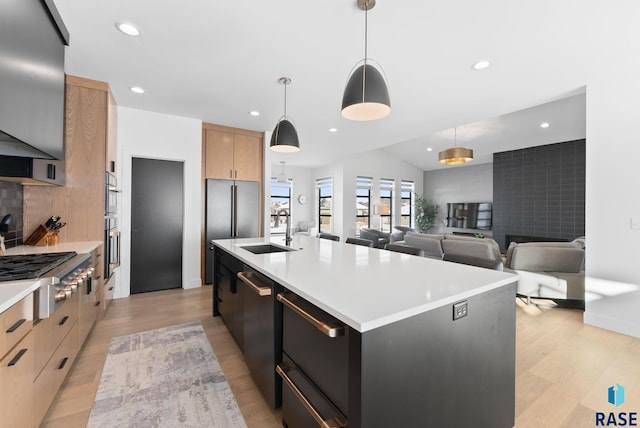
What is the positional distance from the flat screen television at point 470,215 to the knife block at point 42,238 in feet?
30.6

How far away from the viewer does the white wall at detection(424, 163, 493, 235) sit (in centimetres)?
850

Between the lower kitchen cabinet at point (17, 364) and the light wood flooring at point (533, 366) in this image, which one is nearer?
the lower kitchen cabinet at point (17, 364)

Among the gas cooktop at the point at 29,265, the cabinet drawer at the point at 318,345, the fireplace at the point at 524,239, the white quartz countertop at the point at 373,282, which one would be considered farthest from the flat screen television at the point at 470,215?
the gas cooktop at the point at 29,265

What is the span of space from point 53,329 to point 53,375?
27 cm

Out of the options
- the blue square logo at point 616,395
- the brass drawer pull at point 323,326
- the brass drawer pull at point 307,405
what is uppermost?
the brass drawer pull at point 323,326

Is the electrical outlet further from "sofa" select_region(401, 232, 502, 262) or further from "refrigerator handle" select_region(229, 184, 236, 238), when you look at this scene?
"refrigerator handle" select_region(229, 184, 236, 238)

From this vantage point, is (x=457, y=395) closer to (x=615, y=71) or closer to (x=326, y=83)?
(x=326, y=83)

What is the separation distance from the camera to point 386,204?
31.6 feet

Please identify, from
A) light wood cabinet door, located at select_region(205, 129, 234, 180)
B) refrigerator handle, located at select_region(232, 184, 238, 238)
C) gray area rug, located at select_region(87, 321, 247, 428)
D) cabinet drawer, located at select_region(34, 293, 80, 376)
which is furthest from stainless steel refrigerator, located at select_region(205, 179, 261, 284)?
cabinet drawer, located at select_region(34, 293, 80, 376)

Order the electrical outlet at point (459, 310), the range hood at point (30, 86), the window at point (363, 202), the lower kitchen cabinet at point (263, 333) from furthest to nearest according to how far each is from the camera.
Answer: the window at point (363, 202) < the lower kitchen cabinet at point (263, 333) < the range hood at point (30, 86) < the electrical outlet at point (459, 310)

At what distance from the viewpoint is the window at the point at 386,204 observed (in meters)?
9.45

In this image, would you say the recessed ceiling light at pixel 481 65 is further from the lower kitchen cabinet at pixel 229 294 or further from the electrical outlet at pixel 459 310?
the lower kitchen cabinet at pixel 229 294

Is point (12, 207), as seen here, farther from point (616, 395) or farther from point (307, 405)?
point (616, 395)

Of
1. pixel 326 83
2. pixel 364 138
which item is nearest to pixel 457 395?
pixel 326 83
